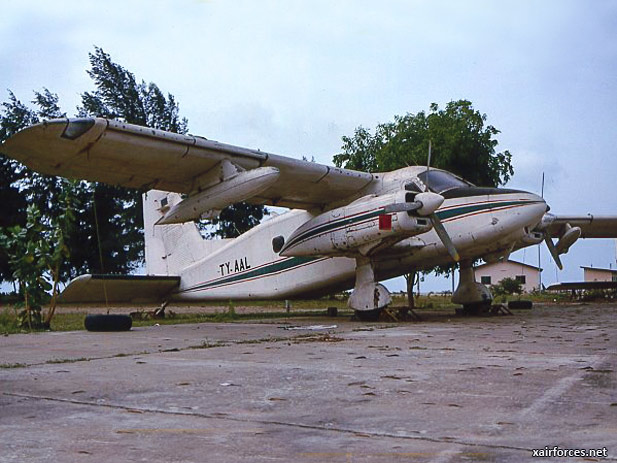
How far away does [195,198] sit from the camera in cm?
1483

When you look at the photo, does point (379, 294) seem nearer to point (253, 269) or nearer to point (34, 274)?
point (253, 269)

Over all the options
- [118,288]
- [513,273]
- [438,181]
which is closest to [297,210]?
[438,181]

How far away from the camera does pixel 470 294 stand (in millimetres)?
18203

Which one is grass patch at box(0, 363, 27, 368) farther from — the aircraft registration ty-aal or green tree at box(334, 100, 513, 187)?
green tree at box(334, 100, 513, 187)

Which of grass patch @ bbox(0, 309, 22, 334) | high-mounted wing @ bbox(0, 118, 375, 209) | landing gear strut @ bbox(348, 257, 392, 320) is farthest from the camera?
landing gear strut @ bbox(348, 257, 392, 320)

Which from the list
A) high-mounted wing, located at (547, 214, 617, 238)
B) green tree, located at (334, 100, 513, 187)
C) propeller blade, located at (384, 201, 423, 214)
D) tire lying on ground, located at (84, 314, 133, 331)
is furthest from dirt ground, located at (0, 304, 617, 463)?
green tree, located at (334, 100, 513, 187)

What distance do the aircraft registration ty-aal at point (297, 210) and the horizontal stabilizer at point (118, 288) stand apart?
0.04 metres

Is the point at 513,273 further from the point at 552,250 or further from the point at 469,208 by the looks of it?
the point at 469,208

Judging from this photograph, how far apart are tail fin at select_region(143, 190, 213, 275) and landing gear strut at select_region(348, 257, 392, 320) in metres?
6.99

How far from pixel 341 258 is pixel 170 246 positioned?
6.66 metres

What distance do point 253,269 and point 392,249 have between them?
5.11m

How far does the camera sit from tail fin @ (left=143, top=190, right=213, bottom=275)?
21500mm

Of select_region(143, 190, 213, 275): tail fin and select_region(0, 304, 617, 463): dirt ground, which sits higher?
select_region(143, 190, 213, 275): tail fin

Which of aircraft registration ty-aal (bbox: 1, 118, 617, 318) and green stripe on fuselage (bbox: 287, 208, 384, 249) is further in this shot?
green stripe on fuselage (bbox: 287, 208, 384, 249)
